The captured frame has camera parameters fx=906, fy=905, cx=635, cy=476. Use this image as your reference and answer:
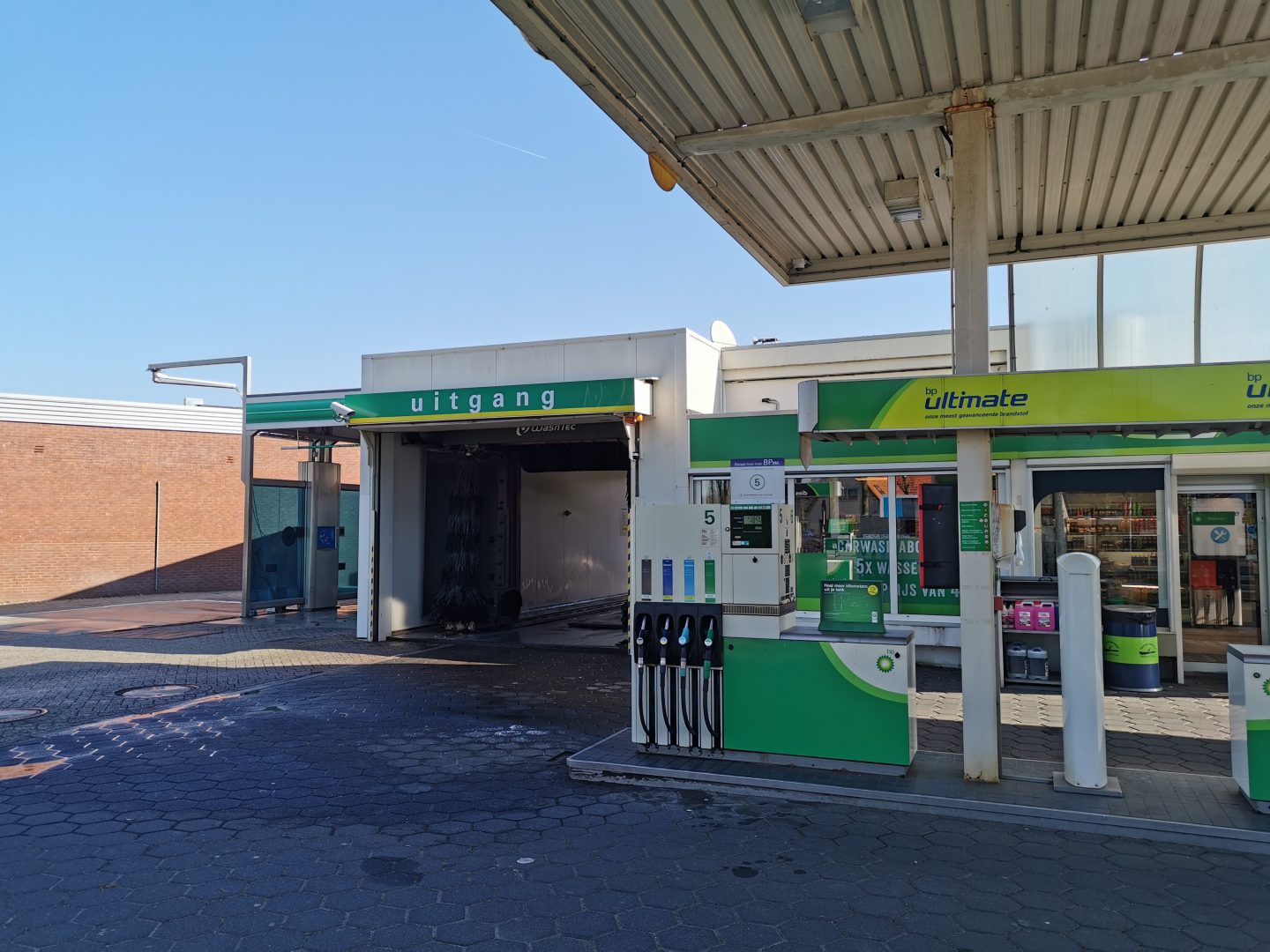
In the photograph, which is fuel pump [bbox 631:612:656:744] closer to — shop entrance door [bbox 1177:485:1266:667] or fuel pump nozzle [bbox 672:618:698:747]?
fuel pump nozzle [bbox 672:618:698:747]

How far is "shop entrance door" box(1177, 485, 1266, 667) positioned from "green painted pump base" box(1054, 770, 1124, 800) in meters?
6.25

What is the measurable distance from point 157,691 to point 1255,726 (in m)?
10.3

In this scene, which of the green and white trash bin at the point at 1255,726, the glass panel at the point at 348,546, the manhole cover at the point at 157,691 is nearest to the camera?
the green and white trash bin at the point at 1255,726

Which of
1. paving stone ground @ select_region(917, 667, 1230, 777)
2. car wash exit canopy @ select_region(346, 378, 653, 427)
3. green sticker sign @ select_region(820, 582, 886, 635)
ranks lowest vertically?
paving stone ground @ select_region(917, 667, 1230, 777)

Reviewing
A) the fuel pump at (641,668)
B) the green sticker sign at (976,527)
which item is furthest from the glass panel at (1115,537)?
the fuel pump at (641,668)

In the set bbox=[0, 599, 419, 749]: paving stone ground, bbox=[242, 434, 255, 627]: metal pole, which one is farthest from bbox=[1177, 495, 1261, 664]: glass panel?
bbox=[242, 434, 255, 627]: metal pole

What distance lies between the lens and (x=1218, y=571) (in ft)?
37.9

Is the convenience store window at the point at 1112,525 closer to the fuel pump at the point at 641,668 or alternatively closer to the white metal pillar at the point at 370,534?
the fuel pump at the point at 641,668

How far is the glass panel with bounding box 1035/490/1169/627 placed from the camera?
11.0m

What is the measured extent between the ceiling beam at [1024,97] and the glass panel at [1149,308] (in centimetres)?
609

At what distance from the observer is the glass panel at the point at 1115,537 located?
10984mm

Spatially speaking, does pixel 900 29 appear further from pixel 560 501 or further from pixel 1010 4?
pixel 560 501

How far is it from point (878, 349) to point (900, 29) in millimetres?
8965

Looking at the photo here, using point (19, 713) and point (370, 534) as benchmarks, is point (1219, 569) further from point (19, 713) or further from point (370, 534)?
point (19, 713)
